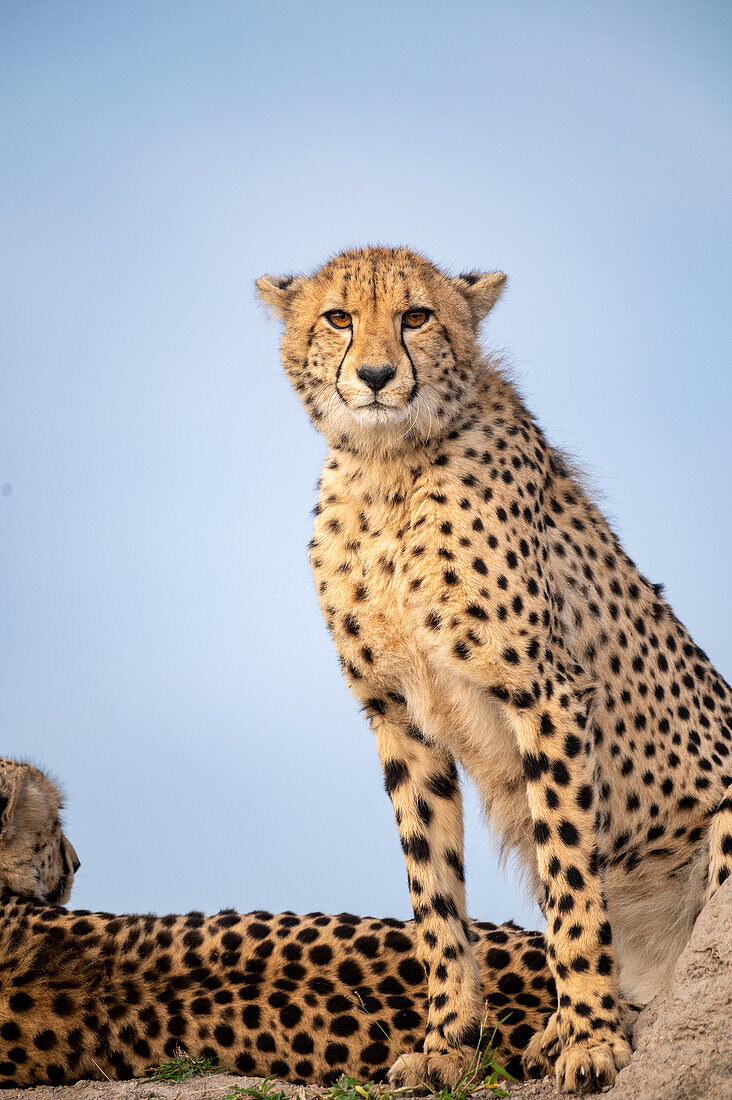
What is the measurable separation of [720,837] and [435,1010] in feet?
3.04

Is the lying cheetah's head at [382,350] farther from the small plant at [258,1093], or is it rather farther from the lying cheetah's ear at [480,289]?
the small plant at [258,1093]

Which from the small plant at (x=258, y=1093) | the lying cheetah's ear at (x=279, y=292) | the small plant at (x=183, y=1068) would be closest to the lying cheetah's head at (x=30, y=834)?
the small plant at (x=183, y=1068)

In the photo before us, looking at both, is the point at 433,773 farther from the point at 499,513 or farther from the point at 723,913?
the point at 723,913

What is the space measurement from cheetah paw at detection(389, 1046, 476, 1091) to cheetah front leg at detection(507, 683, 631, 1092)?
187 mm

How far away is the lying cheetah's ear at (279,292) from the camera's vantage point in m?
4.45

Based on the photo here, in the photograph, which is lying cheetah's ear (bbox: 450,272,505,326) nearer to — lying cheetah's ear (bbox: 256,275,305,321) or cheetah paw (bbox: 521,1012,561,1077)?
lying cheetah's ear (bbox: 256,275,305,321)

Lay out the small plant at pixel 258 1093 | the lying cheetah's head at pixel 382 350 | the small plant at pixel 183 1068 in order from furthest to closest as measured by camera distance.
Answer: the small plant at pixel 183 1068
the lying cheetah's head at pixel 382 350
the small plant at pixel 258 1093

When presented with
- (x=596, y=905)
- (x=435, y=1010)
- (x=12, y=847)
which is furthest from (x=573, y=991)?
(x=12, y=847)

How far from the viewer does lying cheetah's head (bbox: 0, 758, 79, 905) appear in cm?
470

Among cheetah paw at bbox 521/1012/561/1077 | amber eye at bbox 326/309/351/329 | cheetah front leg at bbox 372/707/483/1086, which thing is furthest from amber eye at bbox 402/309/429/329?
cheetah paw at bbox 521/1012/561/1077

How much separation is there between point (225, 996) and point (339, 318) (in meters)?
2.10

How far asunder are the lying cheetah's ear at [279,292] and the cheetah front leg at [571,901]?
1508mm

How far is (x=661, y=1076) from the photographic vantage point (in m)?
3.20

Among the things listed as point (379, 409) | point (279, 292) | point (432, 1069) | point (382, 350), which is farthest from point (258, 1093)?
point (279, 292)
